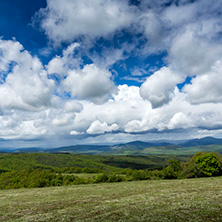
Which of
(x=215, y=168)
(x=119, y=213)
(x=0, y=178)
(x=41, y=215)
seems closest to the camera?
(x=119, y=213)

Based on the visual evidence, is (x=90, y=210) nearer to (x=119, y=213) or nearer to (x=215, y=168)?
(x=119, y=213)

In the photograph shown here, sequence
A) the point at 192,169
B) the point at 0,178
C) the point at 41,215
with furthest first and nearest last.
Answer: the point at 0,178
the point at 192,169
the point at 41,215

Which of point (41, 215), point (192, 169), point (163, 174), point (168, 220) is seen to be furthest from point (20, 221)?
point (192, 169)

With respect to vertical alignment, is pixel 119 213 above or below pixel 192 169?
above

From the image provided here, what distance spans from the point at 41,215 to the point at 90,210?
7352 millimetres

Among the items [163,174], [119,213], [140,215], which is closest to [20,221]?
[119,213]

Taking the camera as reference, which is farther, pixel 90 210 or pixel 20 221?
pixel 90 210

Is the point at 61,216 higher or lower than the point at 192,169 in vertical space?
higher

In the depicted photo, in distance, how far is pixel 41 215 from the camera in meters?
23.9

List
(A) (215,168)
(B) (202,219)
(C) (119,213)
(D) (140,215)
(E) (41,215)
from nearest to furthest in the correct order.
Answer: (B) (202,219)
(D) (140,215)
(C) (119,213)
(E) (41,215)
(A) (215,168)

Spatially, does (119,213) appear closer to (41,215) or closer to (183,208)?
(183,208)

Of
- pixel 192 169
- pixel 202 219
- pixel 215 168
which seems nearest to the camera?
pixel 202 219

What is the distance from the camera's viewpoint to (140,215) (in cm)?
2031

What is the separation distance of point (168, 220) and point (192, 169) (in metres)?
75.3
